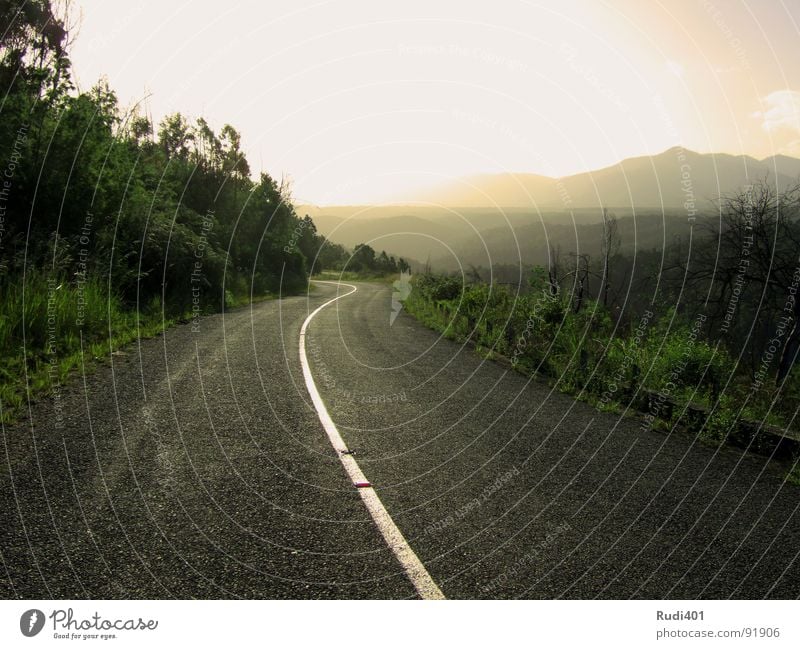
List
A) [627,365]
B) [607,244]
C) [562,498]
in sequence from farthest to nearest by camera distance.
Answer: [607,244] → [627,365] → [562,498]

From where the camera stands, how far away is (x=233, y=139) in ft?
100

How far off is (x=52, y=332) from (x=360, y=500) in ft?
24.7

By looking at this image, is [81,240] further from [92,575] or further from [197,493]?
[92,575]

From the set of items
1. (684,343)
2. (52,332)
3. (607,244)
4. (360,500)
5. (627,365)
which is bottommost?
(360,500)

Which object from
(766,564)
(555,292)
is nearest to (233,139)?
(555,292)

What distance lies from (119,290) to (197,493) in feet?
36.2

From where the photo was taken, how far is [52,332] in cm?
888

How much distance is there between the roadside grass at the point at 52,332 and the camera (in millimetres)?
6898
